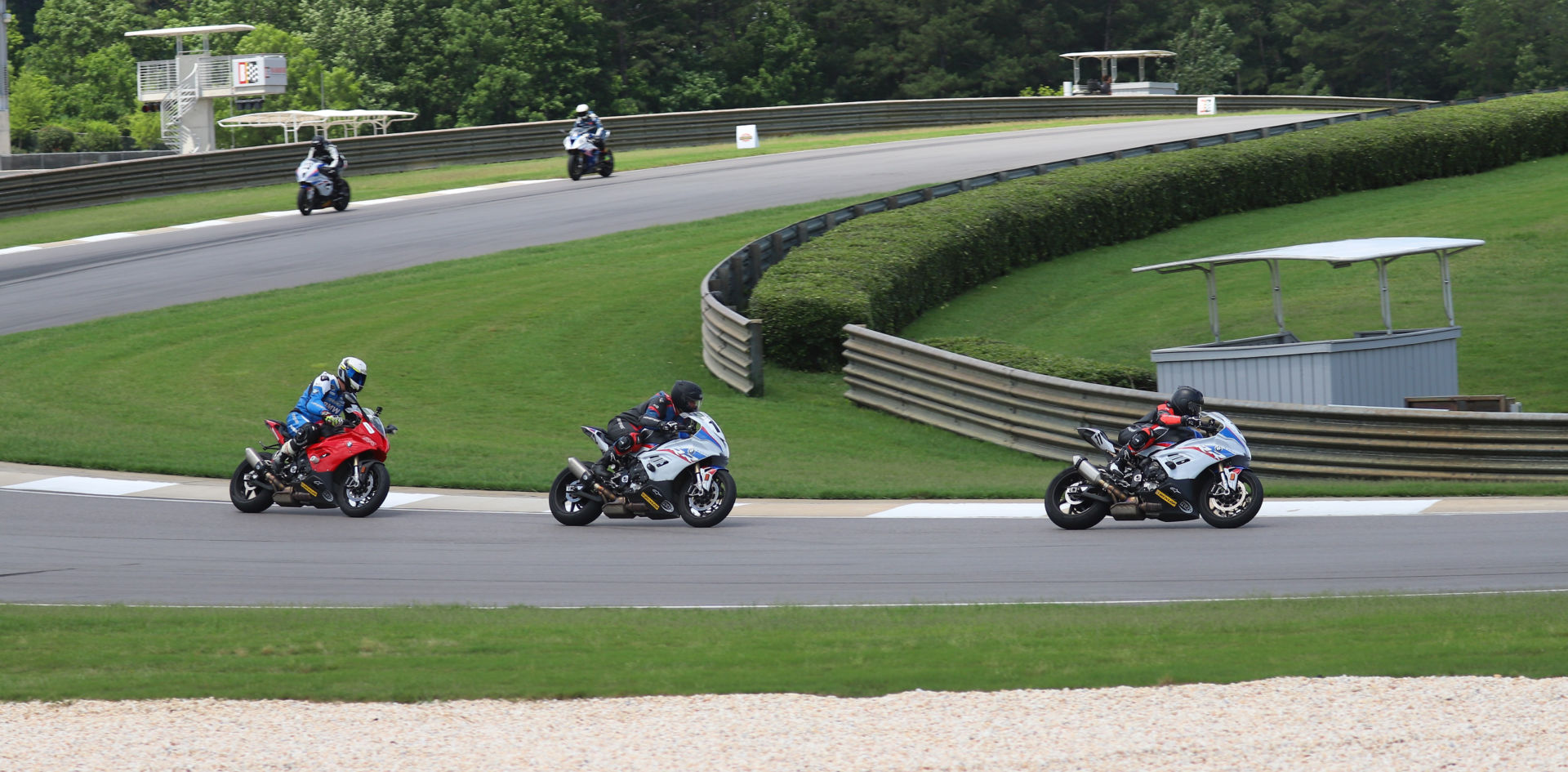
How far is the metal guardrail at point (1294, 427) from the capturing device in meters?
15.6

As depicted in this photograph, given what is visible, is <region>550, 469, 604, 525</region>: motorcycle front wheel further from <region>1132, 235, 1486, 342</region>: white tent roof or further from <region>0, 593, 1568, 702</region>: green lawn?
<region>1132, 235, 1486, 342</region>: white tent roof

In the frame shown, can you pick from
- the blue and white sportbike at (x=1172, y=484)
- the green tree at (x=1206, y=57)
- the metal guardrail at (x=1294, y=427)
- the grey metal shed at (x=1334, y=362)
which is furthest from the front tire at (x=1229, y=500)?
the green tree at (x=1206, y=57)

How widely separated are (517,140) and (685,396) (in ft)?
119

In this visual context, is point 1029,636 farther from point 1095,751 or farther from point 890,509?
point 890,509

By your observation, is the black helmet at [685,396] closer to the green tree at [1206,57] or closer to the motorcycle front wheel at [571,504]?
the motorcycle front wheel at [571,504]

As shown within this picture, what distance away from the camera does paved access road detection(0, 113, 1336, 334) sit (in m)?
29.5

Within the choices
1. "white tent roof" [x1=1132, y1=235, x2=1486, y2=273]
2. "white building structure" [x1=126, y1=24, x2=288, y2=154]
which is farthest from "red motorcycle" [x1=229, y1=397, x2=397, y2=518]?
"white building structure" [x1=126, y1=24, x2=288, y2=154]

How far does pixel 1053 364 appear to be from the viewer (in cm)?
2023

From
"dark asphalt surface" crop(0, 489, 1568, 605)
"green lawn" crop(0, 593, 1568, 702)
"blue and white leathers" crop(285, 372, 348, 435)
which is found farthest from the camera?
"blue and white leathers" crop(285, 372, 348, 435)

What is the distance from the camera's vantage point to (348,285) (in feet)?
95.3

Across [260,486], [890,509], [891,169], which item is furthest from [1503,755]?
[891,169]

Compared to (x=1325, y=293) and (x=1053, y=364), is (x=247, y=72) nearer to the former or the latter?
(x=1325, y=293)

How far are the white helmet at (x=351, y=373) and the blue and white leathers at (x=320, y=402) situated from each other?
4.3 inches

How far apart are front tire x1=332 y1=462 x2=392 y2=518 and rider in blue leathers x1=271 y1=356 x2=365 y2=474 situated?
0.52 m
